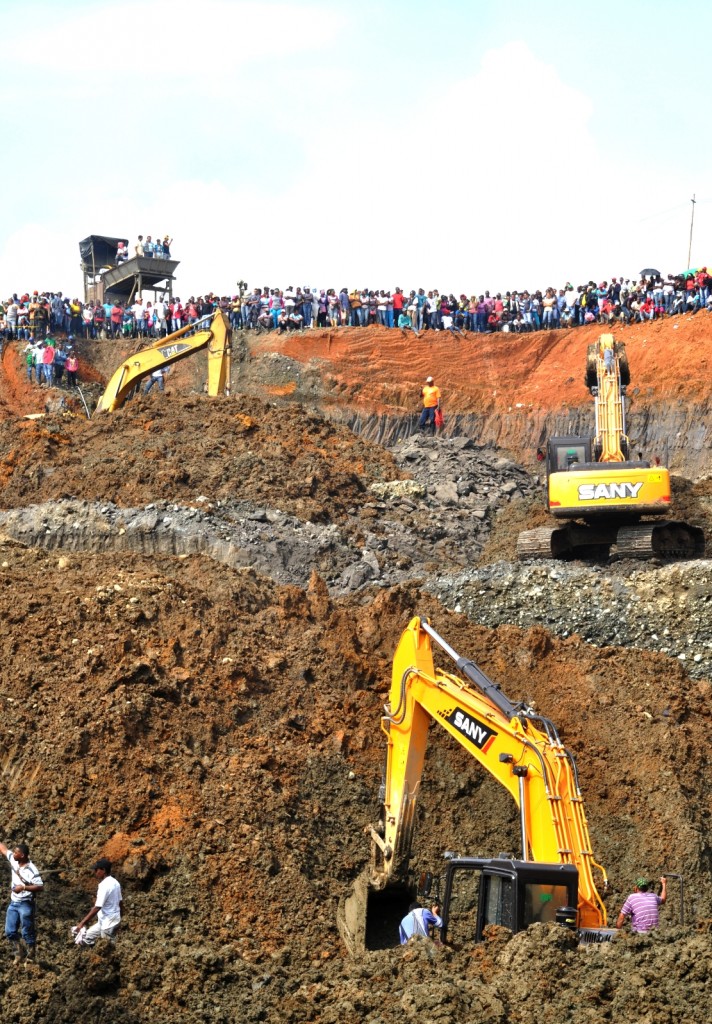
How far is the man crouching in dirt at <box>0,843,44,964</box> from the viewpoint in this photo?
10695mm

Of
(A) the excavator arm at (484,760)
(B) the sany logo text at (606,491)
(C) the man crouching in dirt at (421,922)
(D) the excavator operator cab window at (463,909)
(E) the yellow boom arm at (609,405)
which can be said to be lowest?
(D) the excavator operator cab window at (463,909)

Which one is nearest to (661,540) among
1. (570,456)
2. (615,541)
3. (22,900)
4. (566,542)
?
(615,541)

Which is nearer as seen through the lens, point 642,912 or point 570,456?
point 642,912

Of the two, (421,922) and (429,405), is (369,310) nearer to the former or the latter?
(429,405)

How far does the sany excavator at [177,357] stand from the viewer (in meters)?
26.8

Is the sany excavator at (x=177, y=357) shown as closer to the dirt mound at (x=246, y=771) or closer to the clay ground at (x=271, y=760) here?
the clay ground at (x=271, y=760)

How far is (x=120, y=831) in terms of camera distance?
13.5 metres

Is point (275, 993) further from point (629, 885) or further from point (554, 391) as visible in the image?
point (554, 391)

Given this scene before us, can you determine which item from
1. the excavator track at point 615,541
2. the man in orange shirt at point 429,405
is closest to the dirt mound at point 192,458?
the man in orange shirt at point 429,405

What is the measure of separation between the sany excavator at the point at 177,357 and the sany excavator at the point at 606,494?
27.6 ft

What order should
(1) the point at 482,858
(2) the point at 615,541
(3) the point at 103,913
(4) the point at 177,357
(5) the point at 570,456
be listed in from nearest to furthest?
1. (3) the point at 103,913
2. (1) the point at 482,858
3. (2) the point at 615,541
4. (5) the point at 570,456
5. (4) the point at 177,357

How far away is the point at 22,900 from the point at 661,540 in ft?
42.6

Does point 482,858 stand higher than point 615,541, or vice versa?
point 615,541

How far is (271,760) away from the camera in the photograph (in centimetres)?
1473
